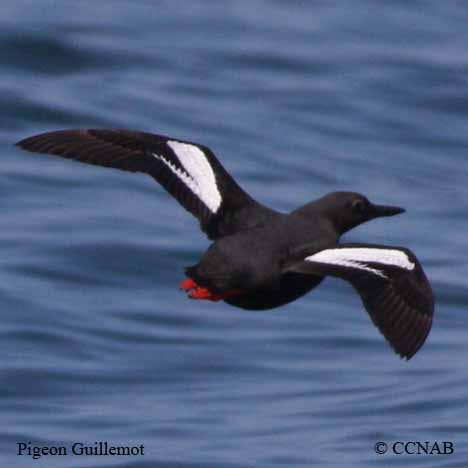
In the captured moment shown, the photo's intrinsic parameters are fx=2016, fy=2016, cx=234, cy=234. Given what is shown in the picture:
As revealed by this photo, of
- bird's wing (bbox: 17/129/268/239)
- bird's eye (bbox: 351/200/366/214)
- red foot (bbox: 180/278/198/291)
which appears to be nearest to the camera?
red foot (bbox: 180/278/198/291)

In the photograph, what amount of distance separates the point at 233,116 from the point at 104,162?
12.8 meters

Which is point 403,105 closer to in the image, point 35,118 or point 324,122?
point 324,122

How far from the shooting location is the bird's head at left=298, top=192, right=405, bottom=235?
811 centimetres

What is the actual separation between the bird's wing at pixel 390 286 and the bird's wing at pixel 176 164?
58cm

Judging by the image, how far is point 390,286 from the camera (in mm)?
7688

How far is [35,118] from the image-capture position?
58.6 feet

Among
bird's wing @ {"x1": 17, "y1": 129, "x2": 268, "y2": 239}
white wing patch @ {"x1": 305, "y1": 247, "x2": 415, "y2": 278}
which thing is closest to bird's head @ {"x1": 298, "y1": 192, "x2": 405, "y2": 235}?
bird's wing @ {"x1": 17, "y1": 129, "x2": 268, "y2": 239}

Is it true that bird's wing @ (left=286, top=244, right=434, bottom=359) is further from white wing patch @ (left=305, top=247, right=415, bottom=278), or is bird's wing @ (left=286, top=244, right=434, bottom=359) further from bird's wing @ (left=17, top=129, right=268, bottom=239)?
bird's wing @ (left=17, top=129, right=268, bottom=239)

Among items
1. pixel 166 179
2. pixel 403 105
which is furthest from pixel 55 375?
pixel 403 105

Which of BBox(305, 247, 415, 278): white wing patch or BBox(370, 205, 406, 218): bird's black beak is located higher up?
BBox(370, 205, 406, 218): bird's black beak

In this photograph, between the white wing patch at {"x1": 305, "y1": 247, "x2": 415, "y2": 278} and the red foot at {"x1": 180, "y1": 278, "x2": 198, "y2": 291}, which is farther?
the red foot at {"x1": 180, "y1": 278, "x2": 198, "y2": 291}

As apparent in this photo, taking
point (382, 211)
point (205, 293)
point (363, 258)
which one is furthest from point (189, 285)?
point (382, 211)

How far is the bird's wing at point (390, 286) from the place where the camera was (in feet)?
24.5

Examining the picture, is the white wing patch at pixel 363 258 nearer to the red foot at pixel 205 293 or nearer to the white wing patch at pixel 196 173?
the red foot at pixel 205 293
